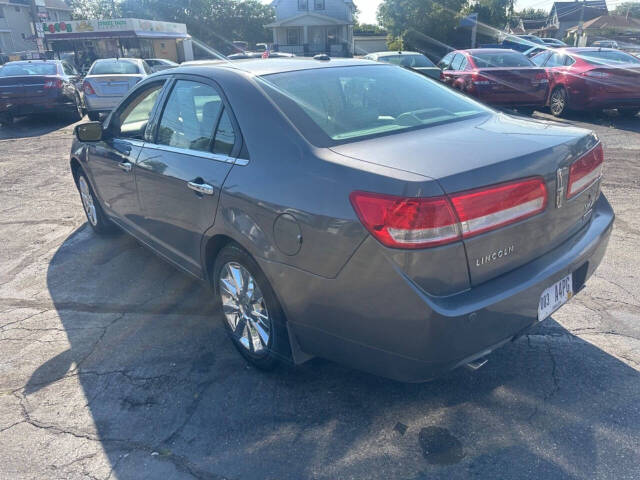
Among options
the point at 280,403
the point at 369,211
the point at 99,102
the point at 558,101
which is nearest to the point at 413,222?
the point at 369,211

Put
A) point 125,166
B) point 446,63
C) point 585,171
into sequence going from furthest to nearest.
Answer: point 446,63 → point 125,166 → point 585,171

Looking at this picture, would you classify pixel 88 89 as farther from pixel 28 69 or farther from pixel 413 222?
pixel 413 222

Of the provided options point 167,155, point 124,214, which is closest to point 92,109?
point 124,214

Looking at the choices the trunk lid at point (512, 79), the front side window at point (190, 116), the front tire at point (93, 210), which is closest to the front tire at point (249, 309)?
the front side window at point (190, 116)

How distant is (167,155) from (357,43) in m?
49.1

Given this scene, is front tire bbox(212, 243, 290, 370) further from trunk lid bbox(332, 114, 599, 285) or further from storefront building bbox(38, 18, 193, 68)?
storefront building bbox(38, 18, 193, 68)

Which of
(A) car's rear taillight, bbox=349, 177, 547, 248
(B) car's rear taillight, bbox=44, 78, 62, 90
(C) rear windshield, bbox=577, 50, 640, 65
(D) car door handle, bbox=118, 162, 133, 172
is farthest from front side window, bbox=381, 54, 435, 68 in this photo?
(A) car's rear taillight, bbox=349, 177, 547, 248

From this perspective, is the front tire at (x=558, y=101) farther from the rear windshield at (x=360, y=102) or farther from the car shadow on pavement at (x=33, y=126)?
the car shadow on pavement at (x=33, y=126)

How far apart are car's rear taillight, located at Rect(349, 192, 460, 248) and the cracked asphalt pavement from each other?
1.03 meters

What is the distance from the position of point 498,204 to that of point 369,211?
1.81 feet

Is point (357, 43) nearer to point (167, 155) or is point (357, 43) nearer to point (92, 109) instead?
point (92, 109)

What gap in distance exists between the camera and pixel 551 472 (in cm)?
224

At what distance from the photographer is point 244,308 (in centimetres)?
303

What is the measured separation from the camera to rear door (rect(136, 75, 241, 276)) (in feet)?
9.80
